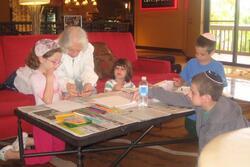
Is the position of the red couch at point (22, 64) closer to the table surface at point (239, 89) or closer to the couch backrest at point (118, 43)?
the couch backrest at point (118, 43)

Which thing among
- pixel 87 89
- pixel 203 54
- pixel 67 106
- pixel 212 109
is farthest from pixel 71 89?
pixel 212 109

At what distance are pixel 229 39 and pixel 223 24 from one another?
1.82 feet

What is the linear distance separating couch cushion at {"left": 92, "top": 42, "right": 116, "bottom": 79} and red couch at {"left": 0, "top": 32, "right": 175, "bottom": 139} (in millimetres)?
174

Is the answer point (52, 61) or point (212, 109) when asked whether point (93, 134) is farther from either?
point (52, 61)

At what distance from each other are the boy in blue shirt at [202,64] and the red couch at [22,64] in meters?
0.91

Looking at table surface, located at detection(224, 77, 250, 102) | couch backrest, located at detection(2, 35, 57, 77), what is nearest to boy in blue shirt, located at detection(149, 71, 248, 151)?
couch backrest, located at detection(2, 35, 57, 77)

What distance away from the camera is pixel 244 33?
32.0 ft

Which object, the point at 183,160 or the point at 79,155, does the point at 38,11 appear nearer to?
the point at 183,160

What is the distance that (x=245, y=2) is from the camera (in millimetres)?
8859

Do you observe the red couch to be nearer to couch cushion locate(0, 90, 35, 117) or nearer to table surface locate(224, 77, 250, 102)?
couch cushion locate(0, 90, 35, 117)

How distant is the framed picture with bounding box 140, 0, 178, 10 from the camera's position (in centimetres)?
1045

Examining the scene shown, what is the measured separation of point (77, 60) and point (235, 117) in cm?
158

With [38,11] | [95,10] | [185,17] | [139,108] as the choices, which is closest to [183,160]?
[139,108]

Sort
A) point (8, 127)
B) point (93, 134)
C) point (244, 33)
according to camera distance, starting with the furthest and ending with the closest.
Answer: point (244, 33) → point (8, 127) → point (93, 134)
